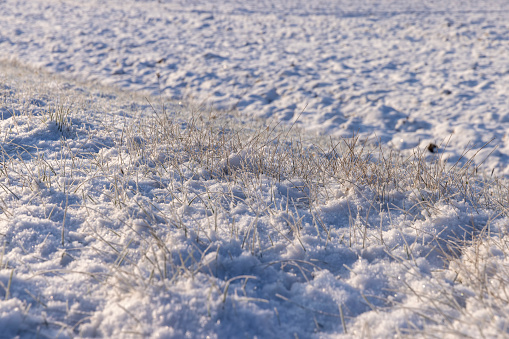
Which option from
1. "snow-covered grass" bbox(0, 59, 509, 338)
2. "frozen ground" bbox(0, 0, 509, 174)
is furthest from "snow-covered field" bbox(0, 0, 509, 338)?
"frozen ground" bbox(0, 0, 509, 174)

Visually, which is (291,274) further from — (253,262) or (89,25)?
(89,25)

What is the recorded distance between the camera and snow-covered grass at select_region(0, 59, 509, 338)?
1.57 metres

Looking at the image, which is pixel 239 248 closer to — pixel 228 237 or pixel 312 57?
pixel 228 237

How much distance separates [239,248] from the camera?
2045 mm

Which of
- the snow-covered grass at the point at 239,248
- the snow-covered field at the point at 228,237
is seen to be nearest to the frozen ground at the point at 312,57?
the snow-covered field at the point at 228,237

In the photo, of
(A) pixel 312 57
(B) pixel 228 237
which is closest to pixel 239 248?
(B) pixel 228 237

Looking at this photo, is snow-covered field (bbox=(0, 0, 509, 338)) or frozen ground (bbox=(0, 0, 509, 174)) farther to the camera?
frozen ground (bbox=(0, 0, 509, 174))

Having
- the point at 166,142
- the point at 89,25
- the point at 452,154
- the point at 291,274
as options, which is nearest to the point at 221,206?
the point at 291,274

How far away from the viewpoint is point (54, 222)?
7.09 feet

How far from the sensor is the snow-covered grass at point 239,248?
1571 mm

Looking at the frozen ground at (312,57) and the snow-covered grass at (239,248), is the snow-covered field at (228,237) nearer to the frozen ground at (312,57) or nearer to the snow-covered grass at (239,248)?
the snow-covered grass at (239,248)

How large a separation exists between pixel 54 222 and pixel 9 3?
22.1 m

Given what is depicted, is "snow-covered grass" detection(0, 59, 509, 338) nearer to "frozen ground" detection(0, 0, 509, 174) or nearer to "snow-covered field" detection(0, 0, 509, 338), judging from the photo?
"snow-covered field" detection(0, 0, 509, 338)

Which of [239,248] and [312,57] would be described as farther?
[312,57]
